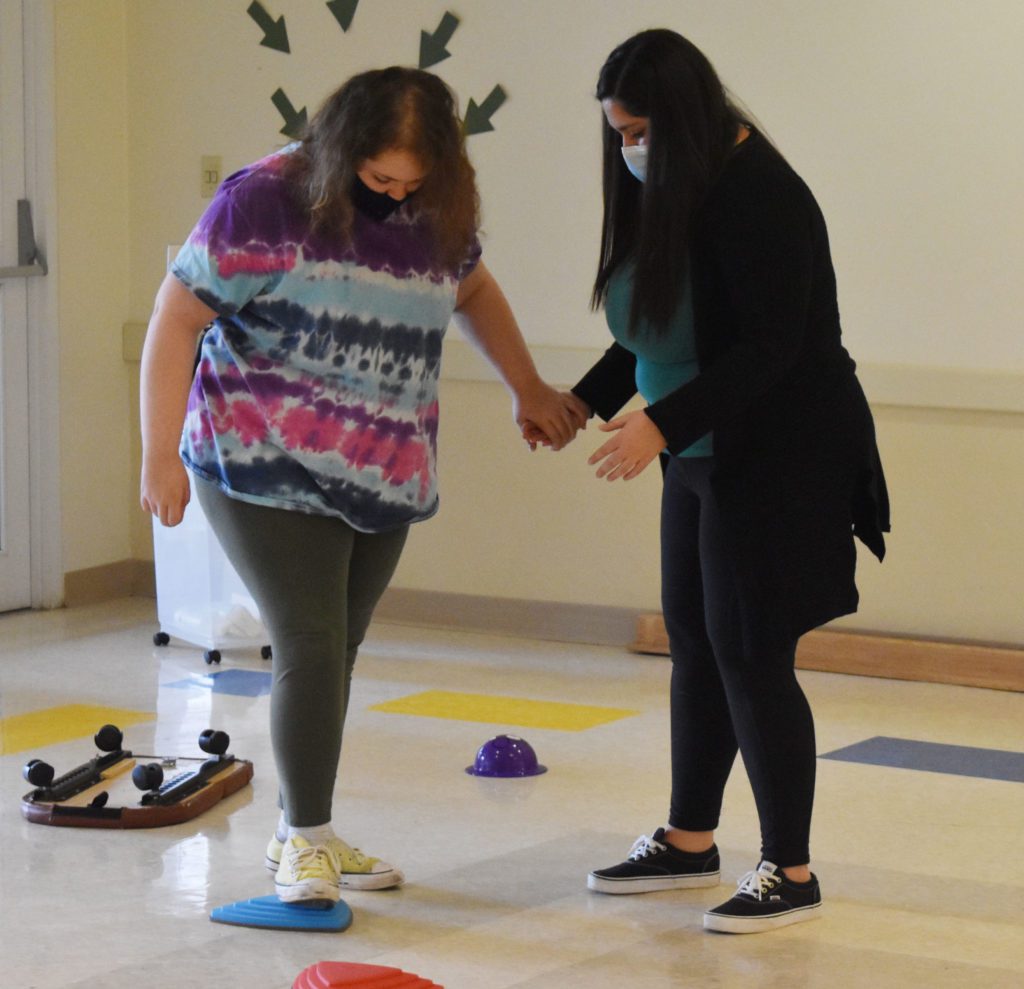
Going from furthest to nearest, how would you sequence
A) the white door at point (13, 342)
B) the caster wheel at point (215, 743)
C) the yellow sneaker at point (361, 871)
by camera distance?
the white door at point (13, 342)
the caster wheel at point (215, 743)
the yellow sneaker at point (361, 871)

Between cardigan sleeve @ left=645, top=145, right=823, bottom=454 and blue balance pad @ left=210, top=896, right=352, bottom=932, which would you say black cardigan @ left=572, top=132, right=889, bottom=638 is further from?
blue balance pad @ left=210, top=896, right=352, bottom=932

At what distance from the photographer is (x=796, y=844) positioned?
2443 mm

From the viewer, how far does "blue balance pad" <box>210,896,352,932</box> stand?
238cm

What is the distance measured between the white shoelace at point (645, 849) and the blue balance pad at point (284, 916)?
0.48 metres

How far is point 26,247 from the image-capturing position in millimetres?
5016

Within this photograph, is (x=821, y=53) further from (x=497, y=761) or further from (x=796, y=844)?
(x=796, y=844)

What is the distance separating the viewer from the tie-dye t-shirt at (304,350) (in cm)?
229

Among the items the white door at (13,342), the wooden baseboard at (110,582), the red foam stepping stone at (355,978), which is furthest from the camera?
the wooden baseboard at (110,582)

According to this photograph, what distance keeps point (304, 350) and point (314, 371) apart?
34 millimetres

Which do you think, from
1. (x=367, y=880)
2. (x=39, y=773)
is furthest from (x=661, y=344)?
(x=39, y=773)

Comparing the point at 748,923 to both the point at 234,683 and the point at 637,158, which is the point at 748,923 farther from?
the point at 234,683

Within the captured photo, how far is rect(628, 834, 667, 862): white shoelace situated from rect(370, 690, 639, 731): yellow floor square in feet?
3.55

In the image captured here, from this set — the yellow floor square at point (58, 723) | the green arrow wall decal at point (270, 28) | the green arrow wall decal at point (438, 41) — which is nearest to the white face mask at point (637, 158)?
the yellow floor square at point (58, 723)

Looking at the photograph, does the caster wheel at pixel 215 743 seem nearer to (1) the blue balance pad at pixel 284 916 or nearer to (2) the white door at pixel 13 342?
(1) the blue balance pad at pixel 284 916
